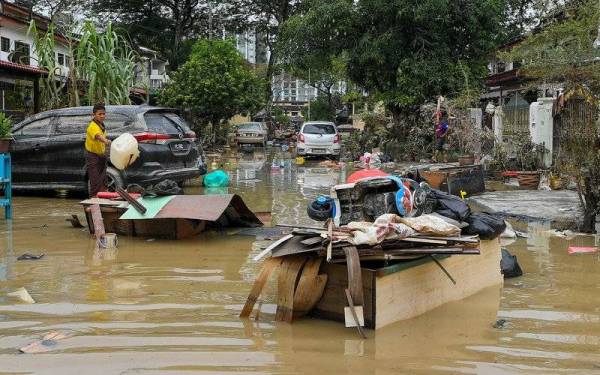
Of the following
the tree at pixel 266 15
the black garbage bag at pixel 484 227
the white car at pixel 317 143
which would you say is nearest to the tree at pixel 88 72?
the white car at pixel 317 143

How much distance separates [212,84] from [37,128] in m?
21.5

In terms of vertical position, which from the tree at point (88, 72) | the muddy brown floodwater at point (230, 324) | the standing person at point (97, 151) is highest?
the tree at point (88, 72)

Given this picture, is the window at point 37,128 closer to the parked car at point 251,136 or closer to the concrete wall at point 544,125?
the concrete wall at point 544,125

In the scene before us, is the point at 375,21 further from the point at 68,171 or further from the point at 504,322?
the point at 504,322

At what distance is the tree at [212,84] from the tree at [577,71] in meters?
21.8

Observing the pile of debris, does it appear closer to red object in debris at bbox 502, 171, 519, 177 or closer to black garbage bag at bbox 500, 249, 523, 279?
black garbage bag at bbox 500, 249, 523, 279

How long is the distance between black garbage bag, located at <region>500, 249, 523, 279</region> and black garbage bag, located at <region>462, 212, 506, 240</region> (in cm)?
58

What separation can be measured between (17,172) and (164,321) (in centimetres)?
894

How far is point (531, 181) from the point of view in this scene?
14.4 m

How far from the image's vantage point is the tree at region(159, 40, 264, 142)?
3406cm

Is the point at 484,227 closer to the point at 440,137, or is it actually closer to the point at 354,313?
the point at 354,313

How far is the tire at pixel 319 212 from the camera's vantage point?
20.0 ft

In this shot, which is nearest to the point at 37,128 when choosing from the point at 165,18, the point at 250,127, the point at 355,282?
the point at 355,282

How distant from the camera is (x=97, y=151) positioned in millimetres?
9977
